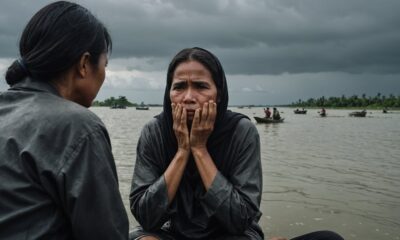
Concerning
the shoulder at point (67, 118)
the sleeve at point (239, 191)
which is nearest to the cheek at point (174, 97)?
the sleeve at point (239, 191)

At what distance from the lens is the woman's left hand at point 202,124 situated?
292 centimetres

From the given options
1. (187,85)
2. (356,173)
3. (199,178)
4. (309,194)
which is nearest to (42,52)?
(187,85)

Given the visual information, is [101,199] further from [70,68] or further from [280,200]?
[280,200]

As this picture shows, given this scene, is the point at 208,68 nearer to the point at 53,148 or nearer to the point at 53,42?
the point at 53,42

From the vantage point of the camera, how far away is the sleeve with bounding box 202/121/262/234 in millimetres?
2734

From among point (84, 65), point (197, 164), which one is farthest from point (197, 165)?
point (84, 65)

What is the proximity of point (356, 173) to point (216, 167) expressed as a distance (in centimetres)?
892

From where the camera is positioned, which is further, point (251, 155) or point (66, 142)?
point (251, 155)

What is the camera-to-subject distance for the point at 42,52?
1.67 m

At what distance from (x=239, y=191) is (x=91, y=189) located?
4.93 feet

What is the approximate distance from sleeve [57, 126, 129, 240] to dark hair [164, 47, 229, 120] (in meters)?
1.53

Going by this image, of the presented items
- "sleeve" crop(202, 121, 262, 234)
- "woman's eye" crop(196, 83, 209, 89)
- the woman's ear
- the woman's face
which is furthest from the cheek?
the woman's ear

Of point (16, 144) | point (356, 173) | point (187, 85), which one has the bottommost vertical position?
point (356, 173)

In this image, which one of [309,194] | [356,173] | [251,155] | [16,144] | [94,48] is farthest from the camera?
[356,173]
